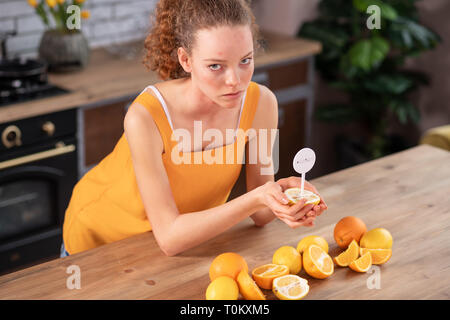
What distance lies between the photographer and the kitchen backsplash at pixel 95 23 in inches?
126

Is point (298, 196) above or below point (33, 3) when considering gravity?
below

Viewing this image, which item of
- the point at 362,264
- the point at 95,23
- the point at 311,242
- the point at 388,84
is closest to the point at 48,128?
the point at 95,23

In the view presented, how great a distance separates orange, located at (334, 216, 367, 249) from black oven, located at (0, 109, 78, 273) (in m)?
1.62

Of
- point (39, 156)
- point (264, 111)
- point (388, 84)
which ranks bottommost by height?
point (39, 156)

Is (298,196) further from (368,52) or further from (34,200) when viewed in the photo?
(368,52)

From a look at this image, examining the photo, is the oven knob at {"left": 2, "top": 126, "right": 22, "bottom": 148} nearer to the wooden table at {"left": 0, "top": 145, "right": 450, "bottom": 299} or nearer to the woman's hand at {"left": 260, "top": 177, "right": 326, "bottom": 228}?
the wooden table at {"left": 0, "top": 145, "right": 450, "bottom": 299}

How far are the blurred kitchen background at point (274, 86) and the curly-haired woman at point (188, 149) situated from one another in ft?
1.24

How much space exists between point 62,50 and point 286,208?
200cm

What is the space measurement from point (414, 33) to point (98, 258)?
104 inches

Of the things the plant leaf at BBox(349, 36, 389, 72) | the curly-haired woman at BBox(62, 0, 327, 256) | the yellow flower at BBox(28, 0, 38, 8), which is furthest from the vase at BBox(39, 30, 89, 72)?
the plant leaf at BBox(349, 36, 389, 72)

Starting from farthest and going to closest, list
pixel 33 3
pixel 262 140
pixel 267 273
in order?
pixel 33 3
pixel 262 140
pixel 267 273

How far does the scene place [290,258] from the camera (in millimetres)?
1365
